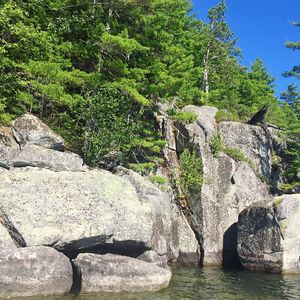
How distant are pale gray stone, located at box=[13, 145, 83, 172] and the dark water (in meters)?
6.50

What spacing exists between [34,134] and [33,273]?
27.3ft

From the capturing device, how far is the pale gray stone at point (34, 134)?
19938 millimetres

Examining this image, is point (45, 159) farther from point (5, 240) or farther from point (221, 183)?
point (221, 183)

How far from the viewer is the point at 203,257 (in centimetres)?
2534

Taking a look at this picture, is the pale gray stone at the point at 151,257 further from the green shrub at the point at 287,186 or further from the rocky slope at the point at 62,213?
the green shrub at the point at 287,186

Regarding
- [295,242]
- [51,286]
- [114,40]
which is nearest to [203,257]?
[295,242]

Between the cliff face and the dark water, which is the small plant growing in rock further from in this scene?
the dark water

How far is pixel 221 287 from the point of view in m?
17.8

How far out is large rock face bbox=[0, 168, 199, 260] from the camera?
50.5 ft

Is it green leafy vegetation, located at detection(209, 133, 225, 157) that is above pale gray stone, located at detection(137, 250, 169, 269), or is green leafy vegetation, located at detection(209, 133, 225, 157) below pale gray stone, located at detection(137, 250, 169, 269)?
above

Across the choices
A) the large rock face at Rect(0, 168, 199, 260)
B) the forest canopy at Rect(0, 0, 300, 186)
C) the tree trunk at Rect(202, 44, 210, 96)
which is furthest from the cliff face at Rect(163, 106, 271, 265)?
the tree trunk at Rect(202, 44, 210, 96)

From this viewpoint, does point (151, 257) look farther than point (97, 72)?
No

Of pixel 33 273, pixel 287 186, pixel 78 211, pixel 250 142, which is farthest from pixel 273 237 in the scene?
pixel 33 273

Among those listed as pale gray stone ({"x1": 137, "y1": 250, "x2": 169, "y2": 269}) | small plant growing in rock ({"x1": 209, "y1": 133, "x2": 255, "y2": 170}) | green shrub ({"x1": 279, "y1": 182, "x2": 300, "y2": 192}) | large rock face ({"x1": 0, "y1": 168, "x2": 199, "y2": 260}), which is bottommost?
pale gray stone ({"x1": 137, "y1": 250, "x2": 169, "y2": 269})
